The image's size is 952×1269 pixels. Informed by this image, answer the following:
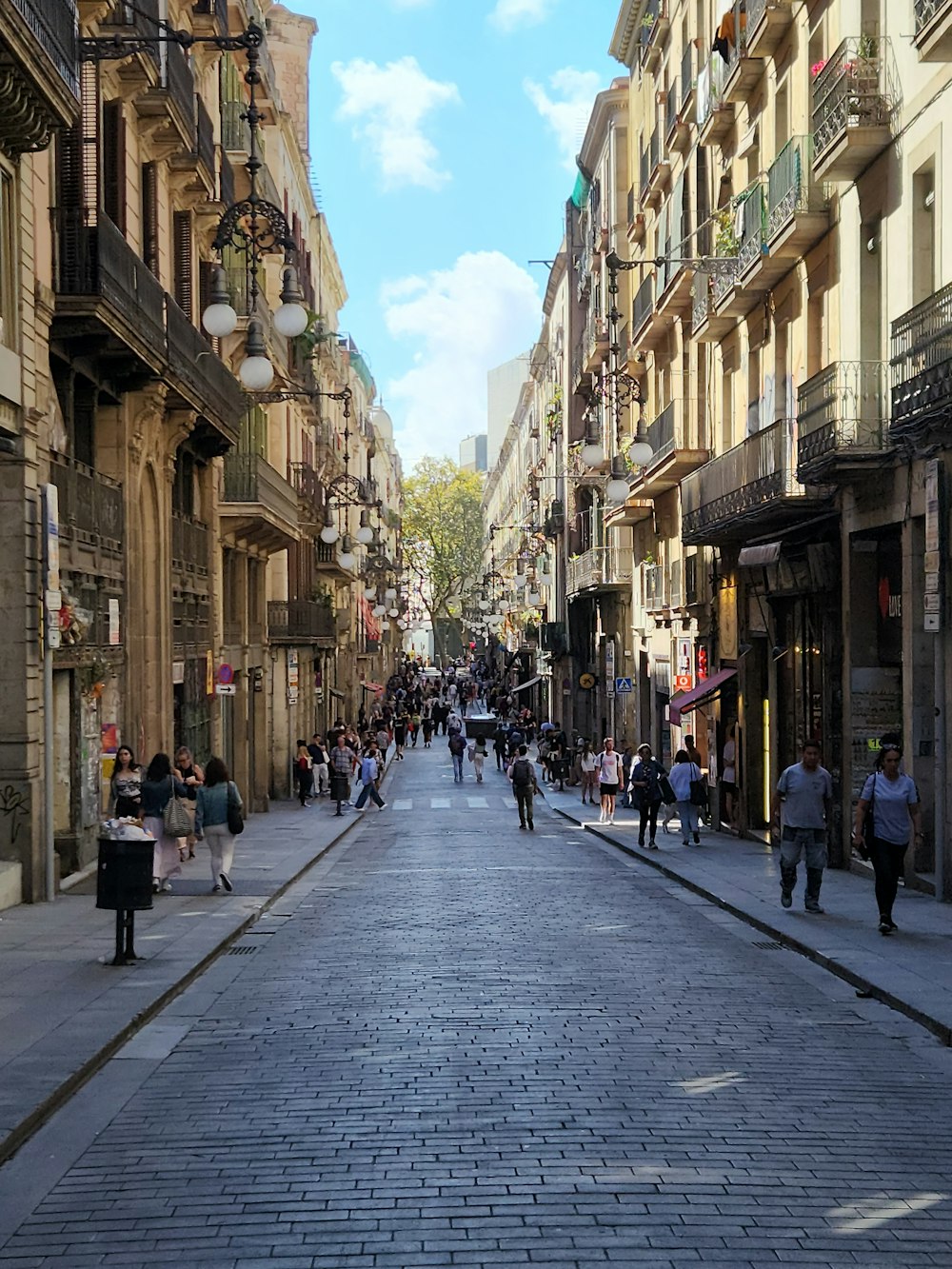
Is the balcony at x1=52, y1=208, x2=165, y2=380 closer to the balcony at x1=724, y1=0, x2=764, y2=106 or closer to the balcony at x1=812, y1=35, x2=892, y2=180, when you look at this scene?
the balcony at x1=812, y1=35, x2=892, y2=180

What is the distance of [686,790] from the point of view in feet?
80.7

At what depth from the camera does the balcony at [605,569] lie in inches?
1684

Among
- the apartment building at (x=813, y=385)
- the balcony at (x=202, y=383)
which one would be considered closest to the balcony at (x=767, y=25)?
the apartment building at (x=813, y=385)

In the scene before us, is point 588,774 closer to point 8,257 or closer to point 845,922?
point 845,922

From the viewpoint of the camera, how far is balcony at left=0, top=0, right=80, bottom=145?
43.3 ft

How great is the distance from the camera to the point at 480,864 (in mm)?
22641

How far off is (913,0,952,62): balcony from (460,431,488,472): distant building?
152m

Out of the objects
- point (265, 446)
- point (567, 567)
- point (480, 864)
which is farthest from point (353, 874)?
point (567, 567)

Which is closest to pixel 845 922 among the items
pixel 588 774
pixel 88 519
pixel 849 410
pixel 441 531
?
pixel 849 410

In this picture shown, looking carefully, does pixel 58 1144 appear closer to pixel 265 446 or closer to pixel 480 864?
pixel 480 864

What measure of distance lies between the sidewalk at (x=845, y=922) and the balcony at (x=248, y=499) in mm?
11157

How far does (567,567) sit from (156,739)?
30.3 meters

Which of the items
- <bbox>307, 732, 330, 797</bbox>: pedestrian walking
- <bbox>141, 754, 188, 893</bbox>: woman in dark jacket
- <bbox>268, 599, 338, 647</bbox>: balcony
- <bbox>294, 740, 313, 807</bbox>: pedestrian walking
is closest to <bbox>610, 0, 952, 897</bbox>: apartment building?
<bbox>141, 754, 188, 893</bbox>: woman in dark jacket

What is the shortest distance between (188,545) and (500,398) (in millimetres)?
121811
